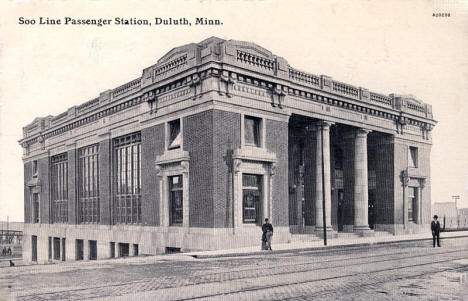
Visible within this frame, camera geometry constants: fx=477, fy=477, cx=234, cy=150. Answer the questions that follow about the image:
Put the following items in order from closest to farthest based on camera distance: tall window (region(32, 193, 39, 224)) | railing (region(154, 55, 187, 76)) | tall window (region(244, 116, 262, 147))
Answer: railing (region(154, 55, 187, 76)) < tall window (region(244, 116, 262, 147)) < tall window (region(32, 193, 39, 224))

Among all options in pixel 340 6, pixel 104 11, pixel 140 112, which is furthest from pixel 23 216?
pixel 340 6

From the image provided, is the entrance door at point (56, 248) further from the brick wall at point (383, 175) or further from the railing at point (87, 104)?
the brick wall at point (383, 175)

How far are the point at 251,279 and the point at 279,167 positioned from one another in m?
13.0

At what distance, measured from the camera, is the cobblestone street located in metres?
10.4

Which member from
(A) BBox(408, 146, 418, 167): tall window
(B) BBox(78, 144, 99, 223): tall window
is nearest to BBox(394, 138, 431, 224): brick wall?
(A) BBox(408, 146, 418, 167): tall window

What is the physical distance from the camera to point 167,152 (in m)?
25.1

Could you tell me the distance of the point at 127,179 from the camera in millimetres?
30391

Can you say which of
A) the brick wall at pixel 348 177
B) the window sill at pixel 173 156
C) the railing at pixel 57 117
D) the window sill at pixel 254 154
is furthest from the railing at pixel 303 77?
the railing at pixel 57 117

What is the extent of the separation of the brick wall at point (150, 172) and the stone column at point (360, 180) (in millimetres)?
13474

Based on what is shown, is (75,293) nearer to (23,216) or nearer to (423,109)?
(423,109)

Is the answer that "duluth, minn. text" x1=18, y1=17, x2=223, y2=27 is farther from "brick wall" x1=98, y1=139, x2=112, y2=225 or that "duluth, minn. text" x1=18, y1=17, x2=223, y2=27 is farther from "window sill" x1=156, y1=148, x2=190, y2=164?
"brick wall" x1=98, y1=139, x2=112, y2=225

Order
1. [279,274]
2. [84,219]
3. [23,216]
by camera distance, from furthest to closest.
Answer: [23,216], [84,219], [279,274]

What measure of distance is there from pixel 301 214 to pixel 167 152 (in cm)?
1024

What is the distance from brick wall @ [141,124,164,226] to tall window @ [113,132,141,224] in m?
1.65
